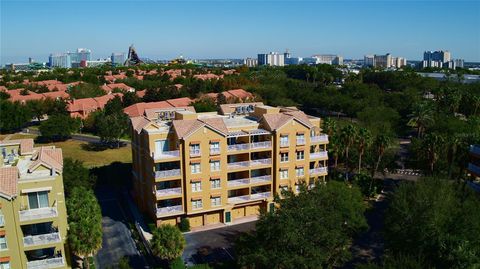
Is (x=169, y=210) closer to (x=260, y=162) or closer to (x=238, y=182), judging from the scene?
(x=238, y=182)

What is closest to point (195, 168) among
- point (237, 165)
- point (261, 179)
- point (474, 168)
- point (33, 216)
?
point (237, 165)

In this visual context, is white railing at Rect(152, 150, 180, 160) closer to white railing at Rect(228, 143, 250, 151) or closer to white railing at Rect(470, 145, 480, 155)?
white railing at Rect(228, 143, 250, 151)

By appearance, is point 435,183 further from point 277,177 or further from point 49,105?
point 49,105

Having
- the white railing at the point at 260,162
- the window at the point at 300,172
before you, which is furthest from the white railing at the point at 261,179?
the window at the point at 300,172

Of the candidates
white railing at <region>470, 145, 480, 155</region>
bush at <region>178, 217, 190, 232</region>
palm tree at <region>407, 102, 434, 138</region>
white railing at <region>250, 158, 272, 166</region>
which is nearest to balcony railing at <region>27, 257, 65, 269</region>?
bush at <region>178, 217, 190, 232</region>

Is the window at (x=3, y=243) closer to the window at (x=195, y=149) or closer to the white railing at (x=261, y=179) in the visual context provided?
the window at (x=195, y=149)

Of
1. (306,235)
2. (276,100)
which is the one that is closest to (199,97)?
(276,100)

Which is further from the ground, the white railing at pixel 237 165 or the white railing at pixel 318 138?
the white railing at pixel 318 138
